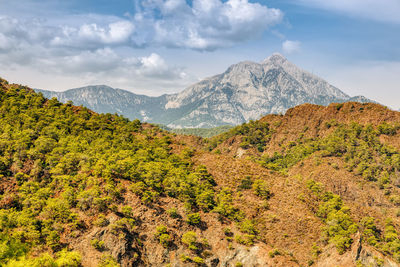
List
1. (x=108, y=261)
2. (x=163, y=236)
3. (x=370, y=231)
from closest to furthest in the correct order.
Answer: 1. (x=108, y=261)
2. (x=163, y=236)
3. (x=370, y=231)

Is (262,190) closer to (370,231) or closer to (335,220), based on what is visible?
(335,220)

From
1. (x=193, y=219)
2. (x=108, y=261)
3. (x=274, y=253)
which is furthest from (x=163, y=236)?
(x=274, y=253)

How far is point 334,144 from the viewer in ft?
525

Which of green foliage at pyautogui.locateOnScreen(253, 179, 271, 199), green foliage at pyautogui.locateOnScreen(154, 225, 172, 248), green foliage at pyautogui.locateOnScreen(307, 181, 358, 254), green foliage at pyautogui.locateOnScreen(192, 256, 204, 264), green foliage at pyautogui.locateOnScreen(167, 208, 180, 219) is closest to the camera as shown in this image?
green foliage at pyautogui.locateOnScreen(192, 256, 204, 264)

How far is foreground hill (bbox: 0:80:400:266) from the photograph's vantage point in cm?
6184

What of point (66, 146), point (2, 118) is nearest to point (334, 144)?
point (66, 146)

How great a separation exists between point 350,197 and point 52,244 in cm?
12179

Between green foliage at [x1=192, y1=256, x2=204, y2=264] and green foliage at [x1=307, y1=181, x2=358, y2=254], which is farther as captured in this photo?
green foliage at [x1=307, y1=181, x2=358, y2=254]

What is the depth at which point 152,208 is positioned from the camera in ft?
244

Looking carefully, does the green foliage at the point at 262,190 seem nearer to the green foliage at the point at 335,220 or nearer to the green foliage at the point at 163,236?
the green foliage at the point at 335,220

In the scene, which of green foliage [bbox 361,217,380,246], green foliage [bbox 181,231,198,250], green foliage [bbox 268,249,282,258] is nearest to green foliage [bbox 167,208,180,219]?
green foliage [bbox 181,231,198,250]

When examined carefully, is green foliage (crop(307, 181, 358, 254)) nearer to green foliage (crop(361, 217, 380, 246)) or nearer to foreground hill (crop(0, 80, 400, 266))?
foreground hill (crop(0, 80, 400, 266))

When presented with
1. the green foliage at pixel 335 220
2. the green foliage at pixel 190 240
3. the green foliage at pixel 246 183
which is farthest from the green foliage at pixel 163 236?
the green foliage at pixel 335 220

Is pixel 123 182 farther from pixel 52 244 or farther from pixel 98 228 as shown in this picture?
pixel 52 244
